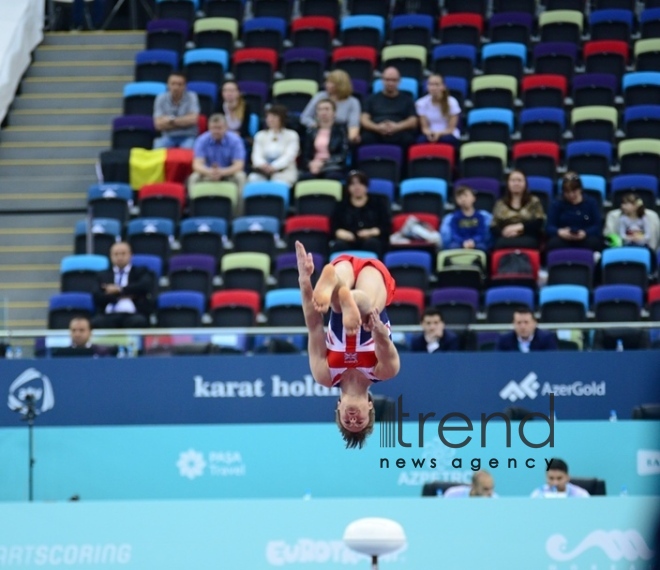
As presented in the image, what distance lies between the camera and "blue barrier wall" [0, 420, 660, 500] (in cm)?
1220

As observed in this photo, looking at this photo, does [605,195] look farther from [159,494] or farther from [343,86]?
[159,494]

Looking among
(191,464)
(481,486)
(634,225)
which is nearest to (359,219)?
(634,225)

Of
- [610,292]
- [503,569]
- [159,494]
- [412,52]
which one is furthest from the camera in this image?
[412,52]

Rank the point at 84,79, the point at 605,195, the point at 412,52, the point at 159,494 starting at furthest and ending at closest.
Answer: the point at 84,79 → the point at 412,52 → the point at 605,195 → the point at 159,494

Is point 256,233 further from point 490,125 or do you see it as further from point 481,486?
point 481,486

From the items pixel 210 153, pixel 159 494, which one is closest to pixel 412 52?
pixel 210 153

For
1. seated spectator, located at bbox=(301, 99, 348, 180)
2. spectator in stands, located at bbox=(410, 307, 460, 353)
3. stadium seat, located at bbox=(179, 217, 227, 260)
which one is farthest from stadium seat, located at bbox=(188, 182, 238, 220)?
spectator in stands, located at bbox=(410, 307, 460, 353)

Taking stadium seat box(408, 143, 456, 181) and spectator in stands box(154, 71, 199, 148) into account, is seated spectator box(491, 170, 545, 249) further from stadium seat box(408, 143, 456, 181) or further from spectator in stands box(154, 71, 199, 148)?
spectator in stands box(154, 71, 199, 148)

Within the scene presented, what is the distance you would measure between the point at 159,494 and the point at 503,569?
11.5ft

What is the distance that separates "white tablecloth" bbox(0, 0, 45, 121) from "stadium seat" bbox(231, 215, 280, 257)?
4.81 metres

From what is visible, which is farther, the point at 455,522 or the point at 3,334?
the point at 3,334

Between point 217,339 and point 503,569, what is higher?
point 217,339

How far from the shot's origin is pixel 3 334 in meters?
13.0

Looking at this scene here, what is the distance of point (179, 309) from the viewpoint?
1416 cm
